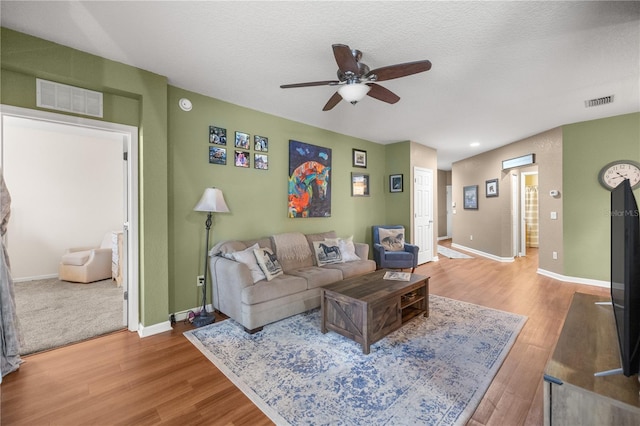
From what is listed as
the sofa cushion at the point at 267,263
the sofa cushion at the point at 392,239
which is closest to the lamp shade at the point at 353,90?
the sofa cushion at the point at 267,263

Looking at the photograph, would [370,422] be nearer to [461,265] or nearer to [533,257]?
[461,265]

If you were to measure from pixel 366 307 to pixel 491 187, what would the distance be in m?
5.81

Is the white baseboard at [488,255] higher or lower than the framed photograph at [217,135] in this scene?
lower

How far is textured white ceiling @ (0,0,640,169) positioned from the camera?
184cm

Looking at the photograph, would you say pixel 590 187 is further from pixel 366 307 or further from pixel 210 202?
pixel 210 202

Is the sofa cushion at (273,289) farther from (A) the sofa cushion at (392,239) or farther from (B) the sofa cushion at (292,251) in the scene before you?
(A) the sofa cushion at (392,239)

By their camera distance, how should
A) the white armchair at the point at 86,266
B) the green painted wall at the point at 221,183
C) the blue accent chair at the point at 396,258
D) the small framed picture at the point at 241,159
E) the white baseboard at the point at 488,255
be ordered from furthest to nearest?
the white baseboard at the point at 488,255 < the blue accent chair at the point at 396,258 < the white armchair at the point at 86,266 < the small framed picture at the point at 241,159 < the green painted wall at the point at 221,183

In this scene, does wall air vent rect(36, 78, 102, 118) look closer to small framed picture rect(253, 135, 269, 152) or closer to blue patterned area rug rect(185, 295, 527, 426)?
small framed picture rect(253, 135, 269, 152)

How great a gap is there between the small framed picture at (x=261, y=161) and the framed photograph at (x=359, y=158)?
6.59ft

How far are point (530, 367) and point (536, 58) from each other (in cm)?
269

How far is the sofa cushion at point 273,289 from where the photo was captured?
2643 millimetres

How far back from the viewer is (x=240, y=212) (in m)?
3.56

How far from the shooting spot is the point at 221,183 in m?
3.38

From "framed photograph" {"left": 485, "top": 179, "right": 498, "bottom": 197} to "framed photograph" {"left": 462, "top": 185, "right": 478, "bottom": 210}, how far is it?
398mm
